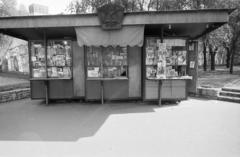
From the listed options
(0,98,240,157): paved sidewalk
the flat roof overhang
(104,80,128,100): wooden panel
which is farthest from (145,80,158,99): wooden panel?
the flat roof overhang

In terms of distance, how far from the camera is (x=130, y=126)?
3998 millimetres

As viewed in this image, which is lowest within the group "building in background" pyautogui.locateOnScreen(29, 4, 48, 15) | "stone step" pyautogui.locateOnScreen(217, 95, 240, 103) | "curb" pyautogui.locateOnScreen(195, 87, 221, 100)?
"stone step" pyautogui.locateOnScreen(217, 95, 240, 103)

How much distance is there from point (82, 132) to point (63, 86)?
3284mm

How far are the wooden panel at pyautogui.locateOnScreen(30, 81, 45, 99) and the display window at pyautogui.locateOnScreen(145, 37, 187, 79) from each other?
14.1 feet

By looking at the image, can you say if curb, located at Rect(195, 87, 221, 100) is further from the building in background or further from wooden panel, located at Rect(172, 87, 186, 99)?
the building in background

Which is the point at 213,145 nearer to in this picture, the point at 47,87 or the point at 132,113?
the point at 132,113

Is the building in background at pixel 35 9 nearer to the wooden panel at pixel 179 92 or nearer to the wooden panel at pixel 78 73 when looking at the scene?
the wooden panel at pixel 78 73

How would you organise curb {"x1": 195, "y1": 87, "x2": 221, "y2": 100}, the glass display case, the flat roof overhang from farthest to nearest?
curb {"x1": 195, "y1": 87, "x2": 221, "y2": 100} → the glass display case → the flat roof overhang

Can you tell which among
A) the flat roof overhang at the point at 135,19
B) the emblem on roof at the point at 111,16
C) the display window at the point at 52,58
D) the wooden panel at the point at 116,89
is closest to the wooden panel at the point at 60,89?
the display window at the point at 52,58

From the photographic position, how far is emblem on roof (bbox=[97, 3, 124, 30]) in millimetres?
4883

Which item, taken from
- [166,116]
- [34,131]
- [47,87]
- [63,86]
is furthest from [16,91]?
[166,116]

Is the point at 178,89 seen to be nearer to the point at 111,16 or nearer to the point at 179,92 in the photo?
the point at 179,92

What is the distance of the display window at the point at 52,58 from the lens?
620cm

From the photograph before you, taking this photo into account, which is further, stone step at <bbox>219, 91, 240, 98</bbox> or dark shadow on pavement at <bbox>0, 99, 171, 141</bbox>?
stone step at <bbox>219, 91, 240, 98</bbox>
